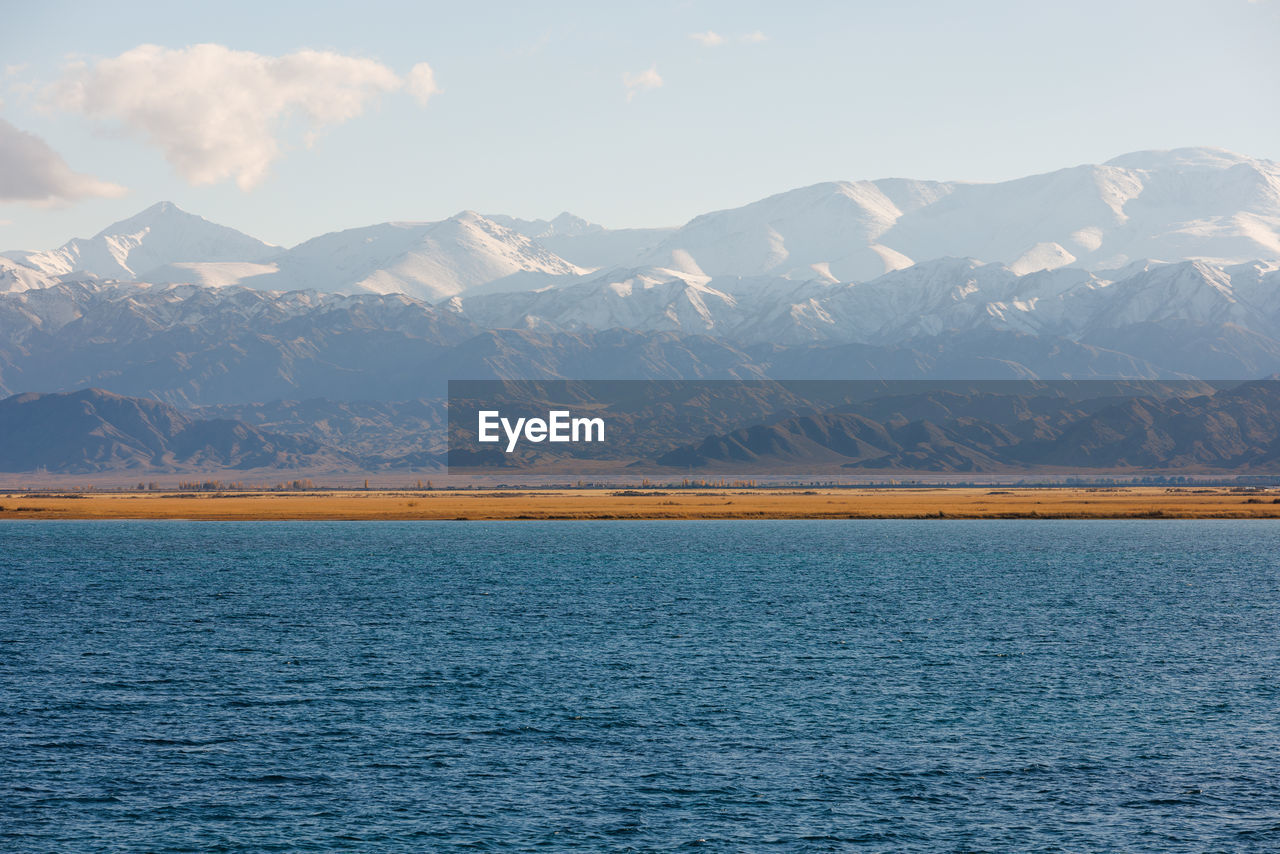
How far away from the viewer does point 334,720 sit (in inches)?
2448

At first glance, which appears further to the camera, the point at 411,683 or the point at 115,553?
the point at 115,553

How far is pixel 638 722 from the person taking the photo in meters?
61.9

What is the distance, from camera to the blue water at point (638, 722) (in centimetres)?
4625

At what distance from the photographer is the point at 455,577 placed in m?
143

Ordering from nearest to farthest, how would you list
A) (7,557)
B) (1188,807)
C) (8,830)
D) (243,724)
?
(8,830) → (1188,807) → (243,724) → (7,557)

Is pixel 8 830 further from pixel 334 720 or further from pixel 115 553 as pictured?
pixel 115 553

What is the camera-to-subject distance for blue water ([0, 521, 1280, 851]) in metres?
46.2

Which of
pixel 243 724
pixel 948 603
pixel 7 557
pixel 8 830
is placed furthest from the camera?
pixel 7 557

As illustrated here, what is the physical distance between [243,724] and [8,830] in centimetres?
1629

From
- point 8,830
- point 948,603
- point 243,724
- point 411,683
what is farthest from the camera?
point 948,603

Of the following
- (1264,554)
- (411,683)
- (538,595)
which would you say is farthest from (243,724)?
(1264,554)

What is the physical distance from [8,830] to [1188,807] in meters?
43.0

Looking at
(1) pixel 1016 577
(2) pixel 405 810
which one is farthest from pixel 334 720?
(1) pixel 1016 577

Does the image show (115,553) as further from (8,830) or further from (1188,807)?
(1188,807)
